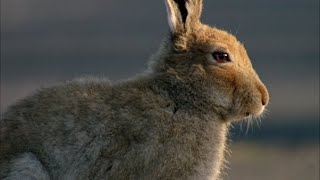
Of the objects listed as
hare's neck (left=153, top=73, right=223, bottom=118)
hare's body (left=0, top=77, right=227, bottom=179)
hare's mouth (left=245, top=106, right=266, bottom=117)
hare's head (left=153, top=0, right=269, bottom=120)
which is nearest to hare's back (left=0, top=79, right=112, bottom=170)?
hare's body (left=0, top=77, right=227, bottom=179)

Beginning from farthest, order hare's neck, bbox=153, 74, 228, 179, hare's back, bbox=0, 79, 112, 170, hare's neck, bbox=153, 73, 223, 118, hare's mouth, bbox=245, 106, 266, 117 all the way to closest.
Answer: hare's mouth, bbox=245, 106, 266, 117
hare's neck, bbox=153, 73, 223, 118
hare's neck, bbox=153, 74, 228, 179
hare's back, bbox=0, 79, 112, 170

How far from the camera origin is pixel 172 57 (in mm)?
9656

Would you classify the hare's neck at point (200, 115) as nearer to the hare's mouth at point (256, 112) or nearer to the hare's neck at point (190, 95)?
the hare's neck at point (190, 95)

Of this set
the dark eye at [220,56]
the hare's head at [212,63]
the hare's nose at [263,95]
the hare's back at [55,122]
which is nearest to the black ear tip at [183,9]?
the hare's head at [212,63]

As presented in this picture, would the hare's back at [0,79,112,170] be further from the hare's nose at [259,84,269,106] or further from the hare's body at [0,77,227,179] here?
the hare's nose at [259,84,269,106]

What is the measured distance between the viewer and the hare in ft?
29.2

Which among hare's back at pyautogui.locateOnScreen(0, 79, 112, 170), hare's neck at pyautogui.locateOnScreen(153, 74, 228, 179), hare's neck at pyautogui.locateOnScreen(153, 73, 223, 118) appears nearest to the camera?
hare's back at pyautogui.locateOnScreen(0, 79, 112, 170)

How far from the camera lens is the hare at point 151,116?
29.2 ft

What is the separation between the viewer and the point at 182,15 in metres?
9.77

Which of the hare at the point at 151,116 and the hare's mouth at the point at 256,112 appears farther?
the hare's mouth at the point at 256,112

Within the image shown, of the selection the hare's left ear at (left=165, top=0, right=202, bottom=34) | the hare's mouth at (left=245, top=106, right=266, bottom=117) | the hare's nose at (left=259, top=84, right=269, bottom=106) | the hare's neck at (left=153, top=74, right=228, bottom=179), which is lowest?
the hare's neck at (left=153, top=74, right=228, bottom=179)

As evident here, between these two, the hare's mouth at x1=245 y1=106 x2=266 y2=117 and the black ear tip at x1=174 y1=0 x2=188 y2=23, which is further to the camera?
the black ear tip at x1=174 y1=0 x2=188 y2=23

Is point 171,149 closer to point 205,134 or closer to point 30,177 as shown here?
point 205,134

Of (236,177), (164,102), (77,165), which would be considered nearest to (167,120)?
(164,102)
